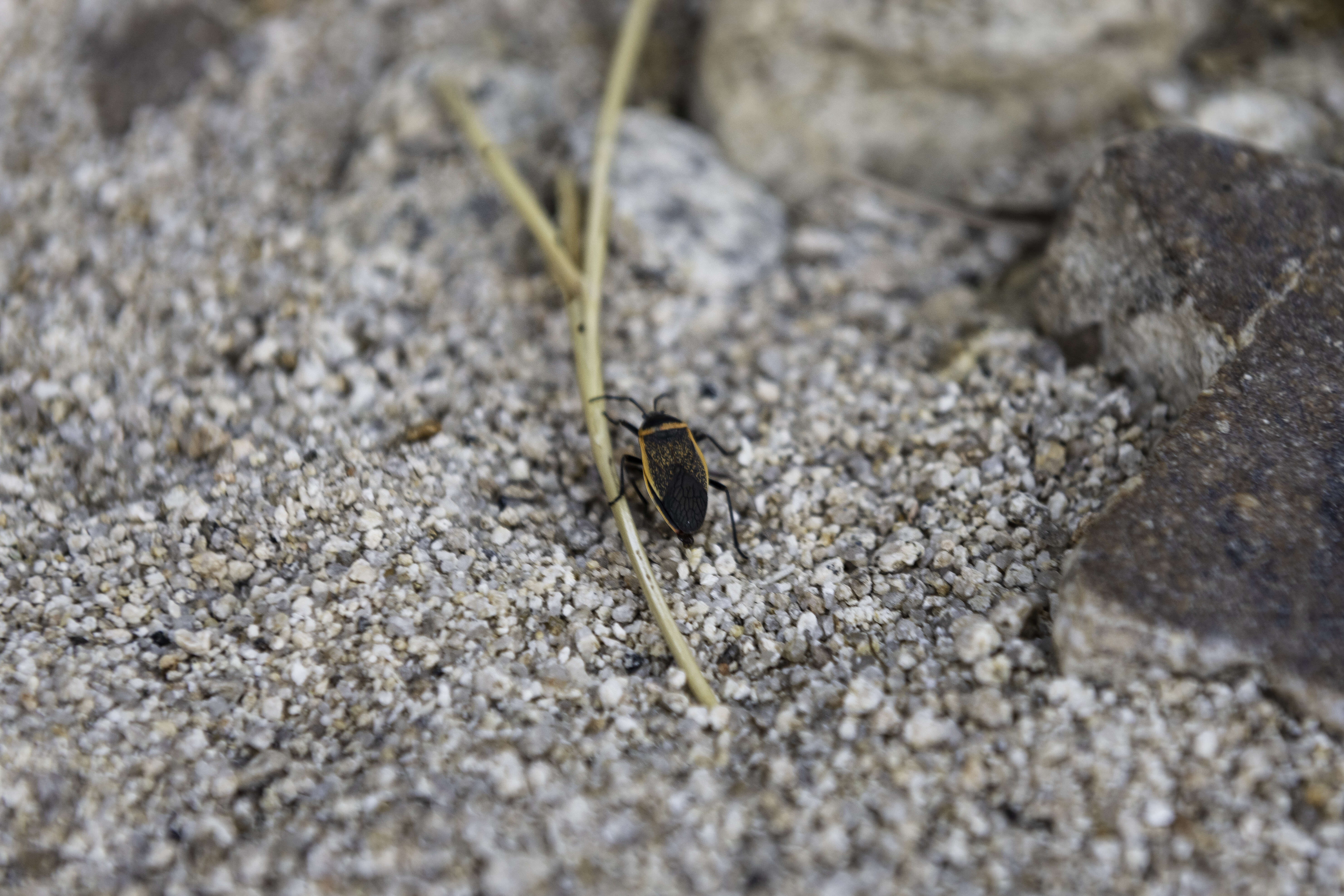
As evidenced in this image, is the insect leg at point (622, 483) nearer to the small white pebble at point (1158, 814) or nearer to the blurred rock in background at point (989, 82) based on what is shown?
the small white pebble at point (1158, 814)

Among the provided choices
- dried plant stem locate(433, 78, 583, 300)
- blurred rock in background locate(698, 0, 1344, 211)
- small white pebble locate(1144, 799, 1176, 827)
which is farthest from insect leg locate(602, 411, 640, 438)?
small white pebble locate(1144, 799, 1176, 827)

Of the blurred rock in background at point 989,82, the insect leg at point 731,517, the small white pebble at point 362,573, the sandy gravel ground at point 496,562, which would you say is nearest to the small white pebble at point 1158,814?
the sandy gravel ground at point 496,562

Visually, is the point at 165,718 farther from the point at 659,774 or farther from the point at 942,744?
the point at 942,744

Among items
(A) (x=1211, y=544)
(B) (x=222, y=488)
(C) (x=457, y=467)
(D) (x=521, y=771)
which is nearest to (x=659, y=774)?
(D) (x=521, y=771)

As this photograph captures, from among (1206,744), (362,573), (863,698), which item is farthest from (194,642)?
(1206,744)

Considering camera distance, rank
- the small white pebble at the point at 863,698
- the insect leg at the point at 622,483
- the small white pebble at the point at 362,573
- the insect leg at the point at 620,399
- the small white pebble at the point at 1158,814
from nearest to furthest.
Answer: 1. the small white pebble at the point at 1158,814
2. the small white pebble at the point at 863,698
3. the small white pebble at the point at 362,573
4. the insect leg at the point at 622,483
5. the insect leg at the point at 620,399
